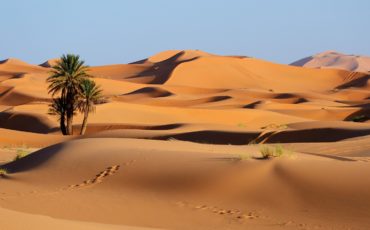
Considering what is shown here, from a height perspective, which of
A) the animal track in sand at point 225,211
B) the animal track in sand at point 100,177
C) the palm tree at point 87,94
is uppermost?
the palm tree at point 87,94

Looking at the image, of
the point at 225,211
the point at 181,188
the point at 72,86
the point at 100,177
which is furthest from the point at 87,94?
the point at 225,211

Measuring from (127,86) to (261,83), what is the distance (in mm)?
25009

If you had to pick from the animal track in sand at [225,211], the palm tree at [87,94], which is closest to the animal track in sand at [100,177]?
the animal track in sand at [225,211]

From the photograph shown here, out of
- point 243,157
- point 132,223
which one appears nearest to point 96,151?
point 243,157

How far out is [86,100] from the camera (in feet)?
125

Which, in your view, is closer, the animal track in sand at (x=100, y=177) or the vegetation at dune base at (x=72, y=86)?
the animal track in sand at (x=100, y=177)

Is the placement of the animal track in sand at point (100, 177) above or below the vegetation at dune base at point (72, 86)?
below

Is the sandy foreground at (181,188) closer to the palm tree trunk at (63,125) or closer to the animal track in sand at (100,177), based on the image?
the animal track in sand at (100,177)

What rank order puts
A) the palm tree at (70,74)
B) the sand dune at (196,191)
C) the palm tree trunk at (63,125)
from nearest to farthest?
the sand dune at (196,191), the palm tree at (70,74), the palm tree trunk at (63,125)

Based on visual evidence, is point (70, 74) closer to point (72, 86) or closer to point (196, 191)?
point (72, 86)

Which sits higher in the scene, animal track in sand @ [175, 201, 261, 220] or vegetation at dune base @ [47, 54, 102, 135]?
vegetation at dune base @ [47, 54, 102, 135]

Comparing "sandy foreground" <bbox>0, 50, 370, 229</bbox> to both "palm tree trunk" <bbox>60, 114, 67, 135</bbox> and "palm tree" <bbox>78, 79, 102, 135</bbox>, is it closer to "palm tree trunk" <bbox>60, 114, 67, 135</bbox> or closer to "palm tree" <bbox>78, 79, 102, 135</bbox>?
"palm tree" <bbox>78, 79, 102, 135</bbox>

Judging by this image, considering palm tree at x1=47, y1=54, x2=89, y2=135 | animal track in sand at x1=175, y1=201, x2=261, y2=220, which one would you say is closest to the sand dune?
animal track in sand at x1=175, y1=201, x2=261, y2=220

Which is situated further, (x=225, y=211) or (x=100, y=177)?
(x=100, y=177)
